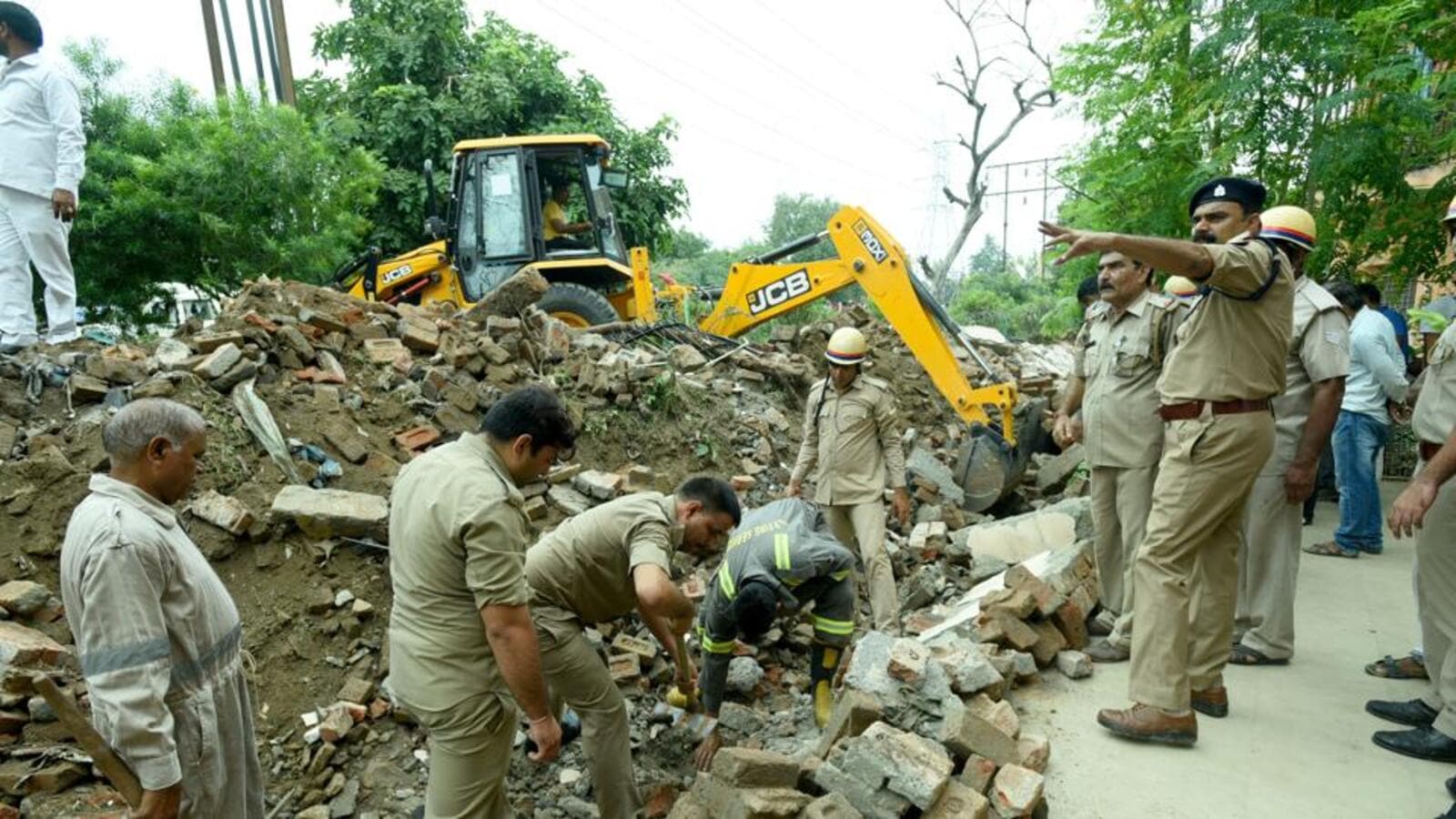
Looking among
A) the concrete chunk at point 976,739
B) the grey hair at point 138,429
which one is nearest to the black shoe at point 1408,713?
the concrete chunk at point 976,739

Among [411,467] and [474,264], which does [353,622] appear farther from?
[474,264]

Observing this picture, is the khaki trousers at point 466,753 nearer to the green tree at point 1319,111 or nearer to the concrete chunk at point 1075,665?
the concrete chunk at point 1075,665

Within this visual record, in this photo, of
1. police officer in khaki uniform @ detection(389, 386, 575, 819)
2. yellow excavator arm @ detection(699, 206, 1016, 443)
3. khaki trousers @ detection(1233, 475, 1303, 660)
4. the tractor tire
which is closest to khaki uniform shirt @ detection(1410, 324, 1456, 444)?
khaki trousers @ detection(1233, 475, 1303, 660)

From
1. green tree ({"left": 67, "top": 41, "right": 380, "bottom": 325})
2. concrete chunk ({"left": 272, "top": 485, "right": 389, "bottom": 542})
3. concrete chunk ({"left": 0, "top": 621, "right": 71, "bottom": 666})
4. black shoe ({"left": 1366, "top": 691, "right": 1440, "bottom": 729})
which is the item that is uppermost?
green tree ({"left": 67, "top": 41, "right": 380, "bottom": 325})

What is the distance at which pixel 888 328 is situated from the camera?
1145 cm

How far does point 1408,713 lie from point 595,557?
309 cm

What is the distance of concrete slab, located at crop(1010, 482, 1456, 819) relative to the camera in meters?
2.69

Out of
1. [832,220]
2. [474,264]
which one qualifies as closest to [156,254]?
[474,264]

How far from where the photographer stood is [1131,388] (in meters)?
3.77

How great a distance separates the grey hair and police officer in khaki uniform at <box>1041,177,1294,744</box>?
253cm

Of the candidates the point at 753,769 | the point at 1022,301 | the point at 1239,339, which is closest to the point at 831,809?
the point at 753,769

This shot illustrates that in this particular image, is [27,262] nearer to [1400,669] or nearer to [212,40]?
[1400,669]

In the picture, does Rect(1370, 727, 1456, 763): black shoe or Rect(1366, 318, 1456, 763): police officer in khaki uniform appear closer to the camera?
Rect(1366, 318, 1456, 763): police officer in khaki uniform

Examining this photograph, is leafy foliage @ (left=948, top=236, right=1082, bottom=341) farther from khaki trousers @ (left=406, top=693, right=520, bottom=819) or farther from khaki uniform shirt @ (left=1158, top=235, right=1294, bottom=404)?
khaki trousers @ (left=406, top=693, right=520, bottom=819)
